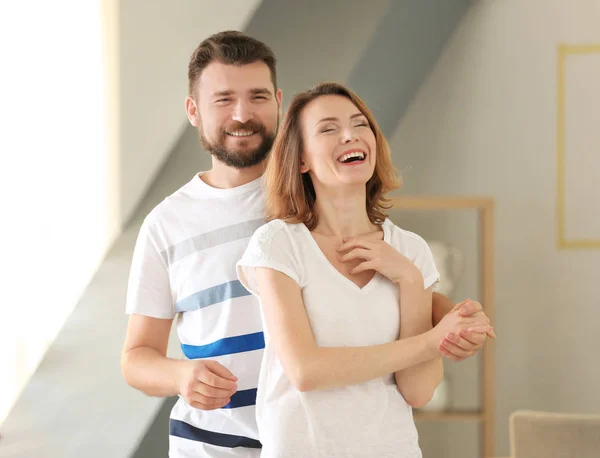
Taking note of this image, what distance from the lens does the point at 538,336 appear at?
3.82m

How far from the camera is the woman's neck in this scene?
4.68 feet

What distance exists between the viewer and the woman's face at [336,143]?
139 centimetres

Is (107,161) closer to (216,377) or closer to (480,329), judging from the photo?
(216,377)

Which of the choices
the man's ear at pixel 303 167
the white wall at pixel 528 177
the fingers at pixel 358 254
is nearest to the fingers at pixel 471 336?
the fingers at pixel 358 254

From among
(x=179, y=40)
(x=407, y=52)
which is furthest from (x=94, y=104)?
(x=407, y=52)

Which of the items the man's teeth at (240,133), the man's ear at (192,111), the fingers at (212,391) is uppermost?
the man's ear at (192,111)

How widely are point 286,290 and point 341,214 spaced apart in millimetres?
205

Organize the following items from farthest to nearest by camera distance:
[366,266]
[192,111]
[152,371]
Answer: [192,111] < [152,371] < [366,266]

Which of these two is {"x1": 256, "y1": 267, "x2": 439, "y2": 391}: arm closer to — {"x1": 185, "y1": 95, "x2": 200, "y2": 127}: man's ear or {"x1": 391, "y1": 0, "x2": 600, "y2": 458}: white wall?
{"x1": 185, "y1": 95, "x2": 200, "y2": 127}: man's ear

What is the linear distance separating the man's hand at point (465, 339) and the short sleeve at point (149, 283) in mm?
650

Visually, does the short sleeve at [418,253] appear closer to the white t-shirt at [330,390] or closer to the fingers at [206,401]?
the white t-shirt at [330,390]

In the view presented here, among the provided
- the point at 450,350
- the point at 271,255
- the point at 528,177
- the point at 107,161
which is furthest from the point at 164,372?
the point at 528,177

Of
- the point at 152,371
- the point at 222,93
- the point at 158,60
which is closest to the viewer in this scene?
the point at 152,371

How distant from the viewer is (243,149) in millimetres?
1651
